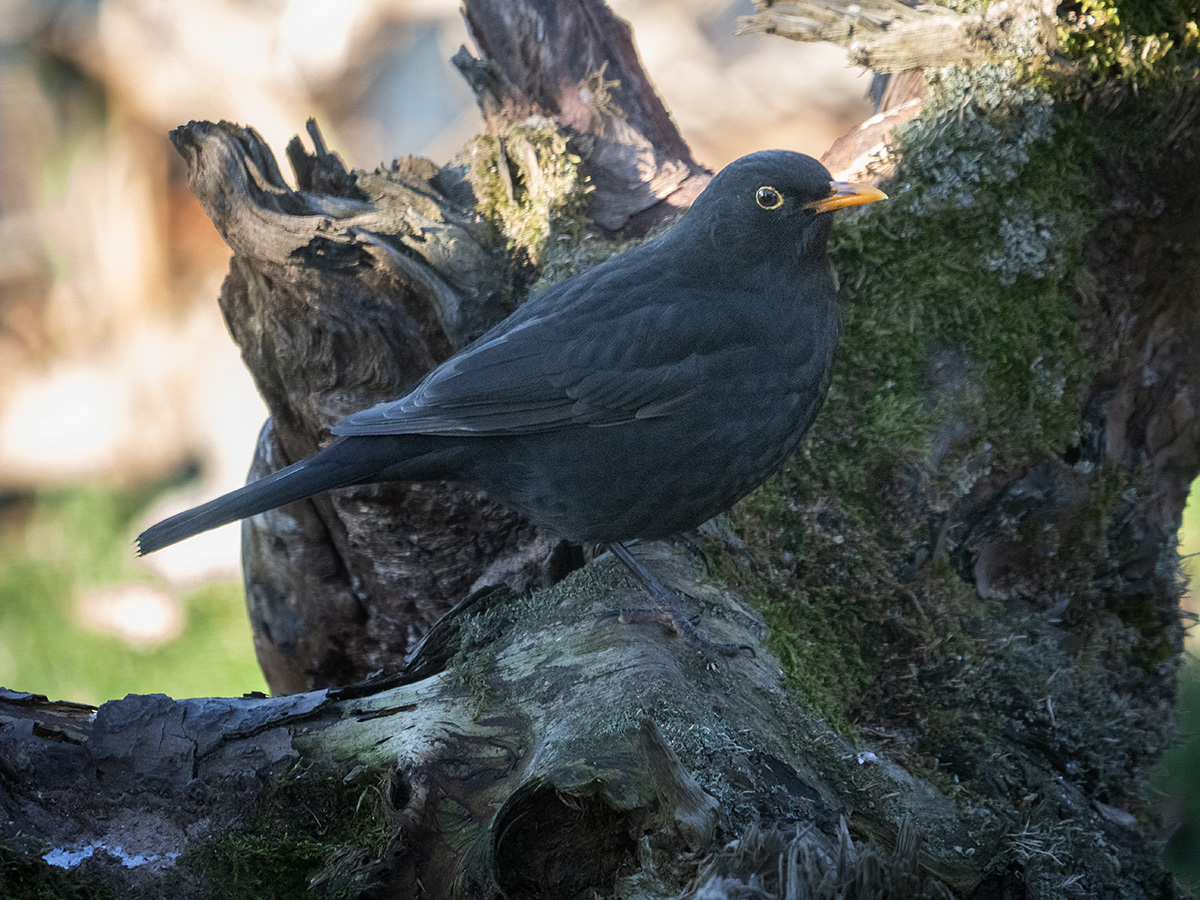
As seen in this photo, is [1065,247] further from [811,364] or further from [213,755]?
[213,755]

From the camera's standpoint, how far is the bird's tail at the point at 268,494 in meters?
2.80

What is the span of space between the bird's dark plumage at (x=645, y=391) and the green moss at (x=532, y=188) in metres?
0.69

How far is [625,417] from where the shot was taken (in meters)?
2.89

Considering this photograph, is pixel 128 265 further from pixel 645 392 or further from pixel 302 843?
pixel 302 843

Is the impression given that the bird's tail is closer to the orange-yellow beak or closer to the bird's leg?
the bird's leg

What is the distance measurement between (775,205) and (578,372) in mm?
795

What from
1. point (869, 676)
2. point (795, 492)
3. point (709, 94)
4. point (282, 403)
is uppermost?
point (709, 94)

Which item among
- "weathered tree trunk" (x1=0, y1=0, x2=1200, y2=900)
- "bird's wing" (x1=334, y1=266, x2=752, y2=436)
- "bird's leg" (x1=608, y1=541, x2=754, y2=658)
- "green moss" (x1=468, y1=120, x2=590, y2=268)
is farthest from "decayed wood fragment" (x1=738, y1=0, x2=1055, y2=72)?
"bird's leg" (x1=608, y1=541, x2=754, y2=658)

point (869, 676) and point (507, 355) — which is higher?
point (507, 355)

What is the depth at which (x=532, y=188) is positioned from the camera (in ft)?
12.4

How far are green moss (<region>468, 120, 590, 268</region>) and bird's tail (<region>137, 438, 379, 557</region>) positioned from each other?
3.98 ft

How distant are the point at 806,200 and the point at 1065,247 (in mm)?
993

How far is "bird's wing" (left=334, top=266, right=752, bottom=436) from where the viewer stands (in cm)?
287

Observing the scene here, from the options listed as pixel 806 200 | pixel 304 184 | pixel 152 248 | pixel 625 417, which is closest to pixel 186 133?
pixel 304 184
